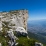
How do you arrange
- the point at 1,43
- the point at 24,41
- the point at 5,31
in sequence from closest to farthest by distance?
the point at 1,43
the point at 24,41
the point at 5,31

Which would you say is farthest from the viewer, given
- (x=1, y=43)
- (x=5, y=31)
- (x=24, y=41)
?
(x=5, y=31)

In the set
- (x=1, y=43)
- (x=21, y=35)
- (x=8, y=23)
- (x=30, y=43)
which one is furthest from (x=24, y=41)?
(x=8, y=23)

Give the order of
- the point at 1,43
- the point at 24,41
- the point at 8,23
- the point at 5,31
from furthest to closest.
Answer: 1. the point at 8,23
2. the point at 5,31
3. the point at 24,41
4. the point at 1,43

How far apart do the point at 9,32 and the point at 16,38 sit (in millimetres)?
5003

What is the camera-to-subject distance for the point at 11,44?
60.6 m

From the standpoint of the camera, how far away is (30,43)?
61.2 metres

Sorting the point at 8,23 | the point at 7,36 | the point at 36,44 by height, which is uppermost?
the point at 8,23

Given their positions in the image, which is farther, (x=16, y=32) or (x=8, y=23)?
(x=8, y=23)

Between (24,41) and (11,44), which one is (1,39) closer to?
(11,44)

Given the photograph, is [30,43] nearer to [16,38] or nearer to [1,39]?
[16,38]

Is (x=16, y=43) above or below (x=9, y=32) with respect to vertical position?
below

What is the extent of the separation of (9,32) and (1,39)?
21.9 ft

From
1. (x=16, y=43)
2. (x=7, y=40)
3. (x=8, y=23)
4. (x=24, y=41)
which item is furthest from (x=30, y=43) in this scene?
(x=8, y=23)

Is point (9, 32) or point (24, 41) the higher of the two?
point (9, 32)
